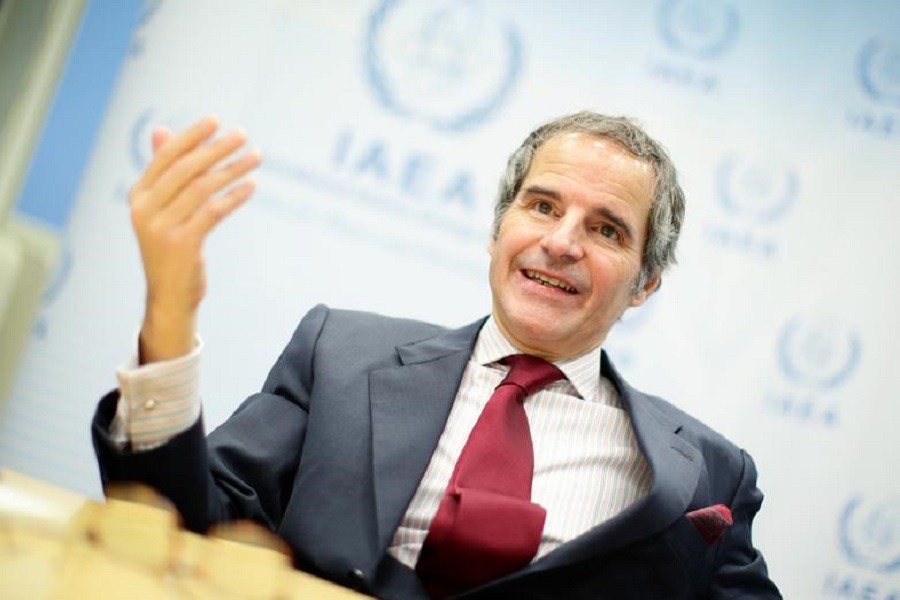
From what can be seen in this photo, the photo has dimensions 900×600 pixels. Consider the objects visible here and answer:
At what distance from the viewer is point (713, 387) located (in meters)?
2.71

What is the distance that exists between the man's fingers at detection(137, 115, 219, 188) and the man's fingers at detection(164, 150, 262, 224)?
0.11 ft

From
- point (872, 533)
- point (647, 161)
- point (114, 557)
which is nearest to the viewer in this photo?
point (114, 557)

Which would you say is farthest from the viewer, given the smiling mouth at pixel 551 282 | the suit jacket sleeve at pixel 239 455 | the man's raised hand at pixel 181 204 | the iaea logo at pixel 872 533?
the iaea logo at pixel 872 533

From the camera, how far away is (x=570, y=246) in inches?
64.7

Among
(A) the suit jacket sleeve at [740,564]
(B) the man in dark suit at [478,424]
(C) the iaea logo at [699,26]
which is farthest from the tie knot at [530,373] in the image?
(C) the iaea logo at [699,26]

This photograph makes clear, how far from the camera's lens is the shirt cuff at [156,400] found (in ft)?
3.38

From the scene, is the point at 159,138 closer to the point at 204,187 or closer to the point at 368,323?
the point at 204,187

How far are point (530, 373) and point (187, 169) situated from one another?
0.81 m

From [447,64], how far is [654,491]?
1.78 m

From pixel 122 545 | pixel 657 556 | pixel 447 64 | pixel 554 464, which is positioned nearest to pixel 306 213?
pixel 447 64

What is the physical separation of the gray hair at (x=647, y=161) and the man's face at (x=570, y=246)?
2cm

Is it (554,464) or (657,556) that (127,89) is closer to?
(554,464)

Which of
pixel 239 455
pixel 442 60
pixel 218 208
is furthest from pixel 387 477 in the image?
pixel 442 60

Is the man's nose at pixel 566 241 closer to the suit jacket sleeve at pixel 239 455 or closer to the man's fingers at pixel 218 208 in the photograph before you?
the suit jacket sleeve at pixel 239 455
